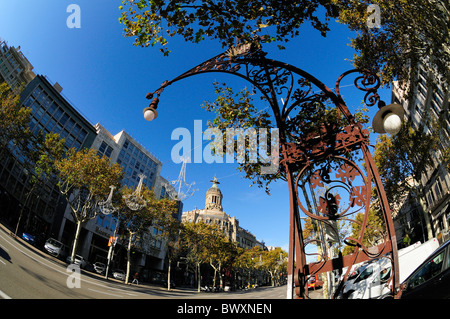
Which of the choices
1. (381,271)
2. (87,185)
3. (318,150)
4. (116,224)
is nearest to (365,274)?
(381,271)

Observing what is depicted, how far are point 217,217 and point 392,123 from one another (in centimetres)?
7658

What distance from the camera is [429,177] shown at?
28219 mm

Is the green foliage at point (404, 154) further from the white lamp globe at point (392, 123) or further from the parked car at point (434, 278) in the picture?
the white lamp globe at point (392, 123)

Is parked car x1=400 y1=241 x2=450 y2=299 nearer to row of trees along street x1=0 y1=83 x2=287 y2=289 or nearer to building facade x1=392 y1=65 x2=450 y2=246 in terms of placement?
building facade x1=392 y1=65 x2=450 y2=246

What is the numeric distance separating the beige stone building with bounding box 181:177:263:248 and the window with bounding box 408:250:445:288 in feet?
224

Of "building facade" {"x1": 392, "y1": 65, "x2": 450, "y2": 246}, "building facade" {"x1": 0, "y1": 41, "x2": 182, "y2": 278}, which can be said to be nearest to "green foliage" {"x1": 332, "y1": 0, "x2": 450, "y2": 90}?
"building facade" {"x1": 392, "y1": 65, "x2": 450, "y2": 246}

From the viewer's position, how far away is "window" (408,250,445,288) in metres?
4.94

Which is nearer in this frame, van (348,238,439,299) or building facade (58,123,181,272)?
van (348,238,439,299)

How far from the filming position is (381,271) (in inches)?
410

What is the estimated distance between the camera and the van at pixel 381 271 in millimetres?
9861

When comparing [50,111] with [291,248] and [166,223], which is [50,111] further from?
[291,248]

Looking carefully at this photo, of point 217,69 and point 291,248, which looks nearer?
point 291,248
